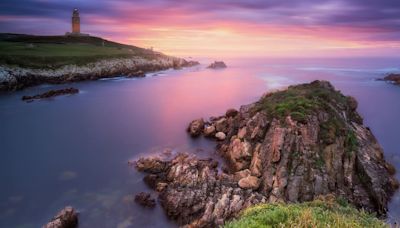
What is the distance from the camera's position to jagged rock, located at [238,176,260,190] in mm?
21844

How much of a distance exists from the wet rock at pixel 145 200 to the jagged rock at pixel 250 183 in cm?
559

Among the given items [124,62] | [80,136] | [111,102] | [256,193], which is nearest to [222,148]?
[256,193]

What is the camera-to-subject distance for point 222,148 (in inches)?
1198

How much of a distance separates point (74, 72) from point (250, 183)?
63.2 meters

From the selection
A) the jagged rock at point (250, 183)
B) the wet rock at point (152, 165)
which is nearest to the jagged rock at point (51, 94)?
the wet rock at point (152, 165)

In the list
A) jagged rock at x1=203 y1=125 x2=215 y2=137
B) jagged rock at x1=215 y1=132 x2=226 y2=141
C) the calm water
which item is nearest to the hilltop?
the calm water

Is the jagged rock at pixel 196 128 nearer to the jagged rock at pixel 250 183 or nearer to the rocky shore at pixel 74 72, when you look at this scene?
the jagged rock at pixel 250 183

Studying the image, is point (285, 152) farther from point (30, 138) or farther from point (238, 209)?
point (30, 138)

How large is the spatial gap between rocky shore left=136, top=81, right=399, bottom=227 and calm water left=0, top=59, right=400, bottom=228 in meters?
1.57

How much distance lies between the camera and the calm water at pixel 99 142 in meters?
21.1

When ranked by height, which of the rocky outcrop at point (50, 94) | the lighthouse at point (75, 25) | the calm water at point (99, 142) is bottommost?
the calm water at point (99, 142)

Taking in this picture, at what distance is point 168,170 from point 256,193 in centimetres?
702

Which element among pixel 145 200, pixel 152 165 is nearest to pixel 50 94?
pixel 152 165

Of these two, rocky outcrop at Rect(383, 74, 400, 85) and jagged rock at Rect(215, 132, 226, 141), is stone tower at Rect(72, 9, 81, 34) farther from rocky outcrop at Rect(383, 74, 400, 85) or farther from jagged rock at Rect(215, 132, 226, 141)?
jagged rock at Rect(215, 132, 226, 141)
